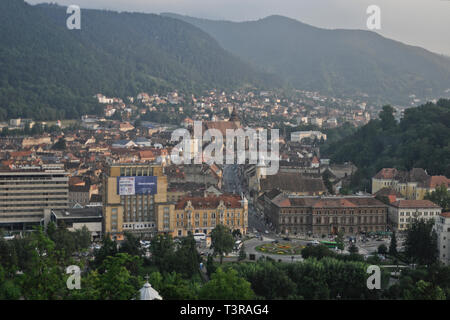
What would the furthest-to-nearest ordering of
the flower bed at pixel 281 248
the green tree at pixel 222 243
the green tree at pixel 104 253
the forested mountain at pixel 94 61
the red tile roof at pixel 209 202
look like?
1. the forested mountain at pixel 94 61
2. the red tile roof at pixel 209 202
3. the flower bed at pixel 281 248
4. the green tree at pixel 222 243
5. the green tree at pixel 104 253

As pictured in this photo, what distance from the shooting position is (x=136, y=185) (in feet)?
119

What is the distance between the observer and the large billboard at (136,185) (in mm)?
36125

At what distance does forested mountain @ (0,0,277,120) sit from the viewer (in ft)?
359

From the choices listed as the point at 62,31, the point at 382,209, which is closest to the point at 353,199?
the point at 382,209

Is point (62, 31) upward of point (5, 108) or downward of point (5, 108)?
upward

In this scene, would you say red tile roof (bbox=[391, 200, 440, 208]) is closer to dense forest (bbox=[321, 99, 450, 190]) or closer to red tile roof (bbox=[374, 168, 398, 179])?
red tile roof (bbox=[374, 168, 398, 179])

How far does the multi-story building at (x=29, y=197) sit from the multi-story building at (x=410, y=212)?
17.2 m

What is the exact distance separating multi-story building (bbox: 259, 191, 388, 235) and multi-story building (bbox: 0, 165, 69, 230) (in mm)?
11346

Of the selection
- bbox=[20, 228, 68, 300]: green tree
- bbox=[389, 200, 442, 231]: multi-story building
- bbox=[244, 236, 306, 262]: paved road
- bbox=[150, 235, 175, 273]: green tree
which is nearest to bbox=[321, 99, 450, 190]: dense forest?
bbox=[389, 200, 442, 231]: multi-story building

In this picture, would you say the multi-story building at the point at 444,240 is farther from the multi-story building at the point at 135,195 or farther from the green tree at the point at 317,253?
the multi-story building at the point at 135,195

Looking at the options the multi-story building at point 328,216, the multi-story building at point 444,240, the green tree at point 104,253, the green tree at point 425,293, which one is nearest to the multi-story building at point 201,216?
the multi-story building at point 328,216

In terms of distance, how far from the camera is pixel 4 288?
19.8 metres

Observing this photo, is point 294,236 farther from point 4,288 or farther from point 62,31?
point 62,31

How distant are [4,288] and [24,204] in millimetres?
18023
